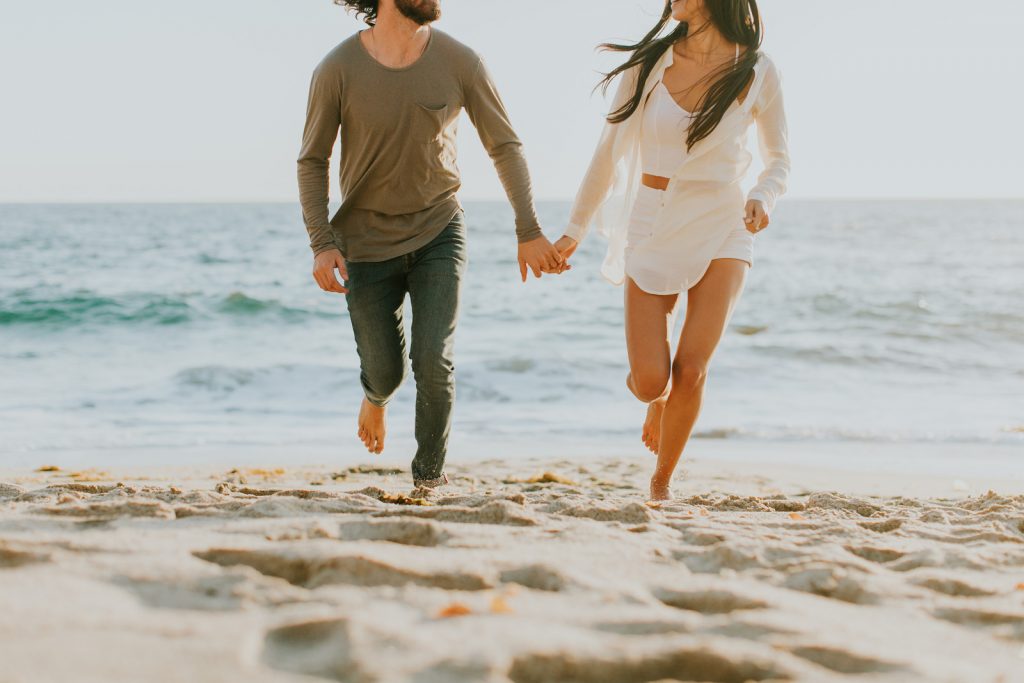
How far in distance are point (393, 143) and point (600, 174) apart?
100 cm

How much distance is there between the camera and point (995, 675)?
6.81ft

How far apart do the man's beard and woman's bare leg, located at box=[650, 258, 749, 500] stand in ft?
5.35

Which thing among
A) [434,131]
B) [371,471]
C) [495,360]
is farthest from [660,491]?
[495,360]

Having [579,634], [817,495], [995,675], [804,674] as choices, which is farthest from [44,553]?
[817,495]

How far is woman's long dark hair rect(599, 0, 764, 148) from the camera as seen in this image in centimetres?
411

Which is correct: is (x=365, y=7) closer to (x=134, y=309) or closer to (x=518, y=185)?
(x=518, y=185)

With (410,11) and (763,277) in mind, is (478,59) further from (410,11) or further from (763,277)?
(763,277)

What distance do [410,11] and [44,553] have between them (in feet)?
8.95

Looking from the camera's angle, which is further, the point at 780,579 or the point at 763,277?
the point at 763,277

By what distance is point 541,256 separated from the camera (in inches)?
178

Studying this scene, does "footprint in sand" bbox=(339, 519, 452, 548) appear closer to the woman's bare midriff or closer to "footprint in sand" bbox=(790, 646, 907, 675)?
"footprint in sand" bbox=(790, 646, 907, 675)

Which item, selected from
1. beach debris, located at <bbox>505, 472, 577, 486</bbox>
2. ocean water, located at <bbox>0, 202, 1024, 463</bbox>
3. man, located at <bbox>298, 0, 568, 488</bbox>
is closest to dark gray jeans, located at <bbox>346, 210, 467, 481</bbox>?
man, located at <bbox>298, 0, 568, 488</bbox>

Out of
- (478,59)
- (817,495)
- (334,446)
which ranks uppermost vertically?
(478,59)

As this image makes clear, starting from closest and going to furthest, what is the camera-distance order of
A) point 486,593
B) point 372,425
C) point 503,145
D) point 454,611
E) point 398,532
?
point 454,611
point 486,593
point 398,532
point 503,145
point 372,425
